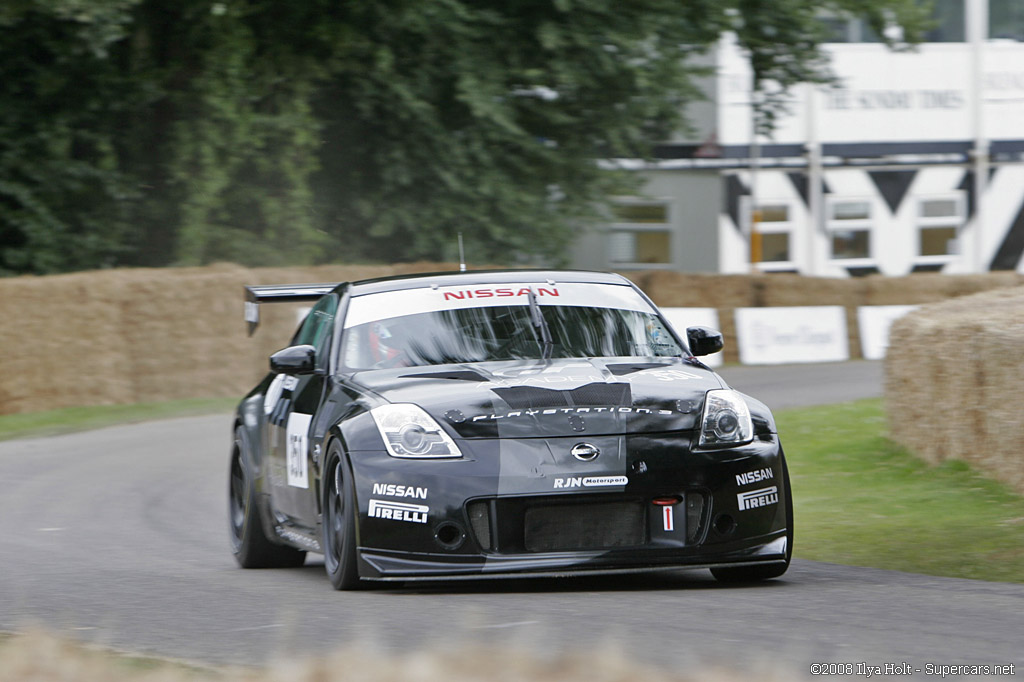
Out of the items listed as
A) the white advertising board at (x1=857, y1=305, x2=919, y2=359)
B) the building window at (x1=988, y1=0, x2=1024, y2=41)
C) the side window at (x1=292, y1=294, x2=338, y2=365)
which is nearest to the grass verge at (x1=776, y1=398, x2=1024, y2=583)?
the side window at (x1=292, y1=294, x2=338, y2=365)

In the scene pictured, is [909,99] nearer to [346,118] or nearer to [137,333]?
[346,118]

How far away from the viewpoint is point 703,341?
7.79 m

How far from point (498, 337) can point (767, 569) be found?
64.1 inches

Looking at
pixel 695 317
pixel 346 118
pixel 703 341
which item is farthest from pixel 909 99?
pixel 703 341

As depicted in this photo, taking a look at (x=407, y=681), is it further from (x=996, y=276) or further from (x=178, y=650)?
(x=996, y=276)

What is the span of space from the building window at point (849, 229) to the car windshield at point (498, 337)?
27.0 meters

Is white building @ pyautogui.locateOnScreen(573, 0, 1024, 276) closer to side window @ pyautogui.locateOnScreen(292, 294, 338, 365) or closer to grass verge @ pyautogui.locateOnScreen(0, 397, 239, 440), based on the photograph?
grass verge @ pyautogui.locateOnScreen(0, 397, 239, 440)

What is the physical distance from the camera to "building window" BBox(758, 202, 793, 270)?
3328 centimetres

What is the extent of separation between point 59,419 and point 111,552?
1069 cm

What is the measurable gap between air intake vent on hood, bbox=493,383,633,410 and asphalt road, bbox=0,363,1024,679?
0.74m

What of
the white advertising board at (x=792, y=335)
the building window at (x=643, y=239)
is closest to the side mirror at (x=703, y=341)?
the white advertising board at (x=792, y=335)

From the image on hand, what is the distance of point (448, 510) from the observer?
6.25 metres

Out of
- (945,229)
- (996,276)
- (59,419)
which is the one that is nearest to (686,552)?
(59,419)

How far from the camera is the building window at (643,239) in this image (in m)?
32.2
